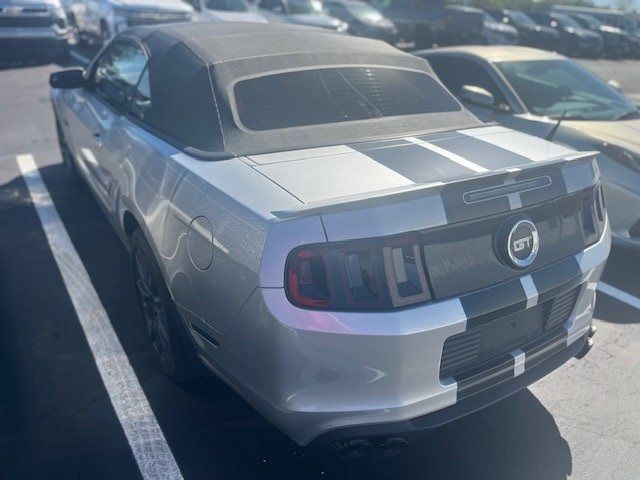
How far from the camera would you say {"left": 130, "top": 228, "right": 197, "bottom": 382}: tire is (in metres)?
3.29

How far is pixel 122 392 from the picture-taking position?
3490mm

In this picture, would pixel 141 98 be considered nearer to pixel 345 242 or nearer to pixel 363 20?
pixel 345 242

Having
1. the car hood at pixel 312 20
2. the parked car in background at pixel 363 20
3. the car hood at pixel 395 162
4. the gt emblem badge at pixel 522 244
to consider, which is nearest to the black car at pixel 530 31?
the parked car in background at pixel 363 20

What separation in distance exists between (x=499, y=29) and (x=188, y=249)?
21.9 meters

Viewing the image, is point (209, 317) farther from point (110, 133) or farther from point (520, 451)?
point (110, 133)

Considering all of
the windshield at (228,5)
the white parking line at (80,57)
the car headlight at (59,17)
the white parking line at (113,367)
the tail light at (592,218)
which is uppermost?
the tail light at (592,218)

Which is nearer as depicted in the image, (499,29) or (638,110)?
(638,110)

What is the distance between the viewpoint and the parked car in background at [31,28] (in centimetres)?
1239

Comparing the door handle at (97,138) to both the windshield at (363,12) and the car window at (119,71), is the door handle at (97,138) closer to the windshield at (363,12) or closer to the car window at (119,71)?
the car window at (119,71)

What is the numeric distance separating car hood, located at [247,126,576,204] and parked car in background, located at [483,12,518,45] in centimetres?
2009

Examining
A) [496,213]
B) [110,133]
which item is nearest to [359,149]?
[496,213]

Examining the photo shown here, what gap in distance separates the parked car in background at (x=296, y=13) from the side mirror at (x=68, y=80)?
36.4ft

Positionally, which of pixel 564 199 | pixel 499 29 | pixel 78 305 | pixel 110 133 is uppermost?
pixel 564 199

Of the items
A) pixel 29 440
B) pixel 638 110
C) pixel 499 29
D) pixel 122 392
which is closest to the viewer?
pixel 29 440
